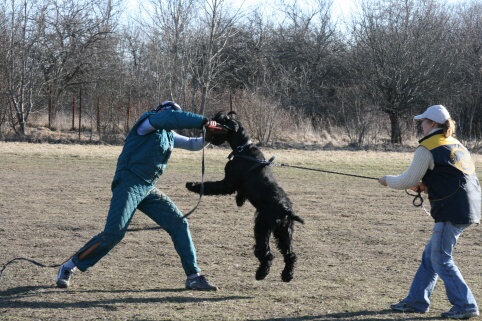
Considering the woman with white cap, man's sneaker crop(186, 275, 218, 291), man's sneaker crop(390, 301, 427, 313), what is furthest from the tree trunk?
the woman with white cap

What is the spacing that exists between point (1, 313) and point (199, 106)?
2313cm

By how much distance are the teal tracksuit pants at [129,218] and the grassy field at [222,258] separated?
0.32 m

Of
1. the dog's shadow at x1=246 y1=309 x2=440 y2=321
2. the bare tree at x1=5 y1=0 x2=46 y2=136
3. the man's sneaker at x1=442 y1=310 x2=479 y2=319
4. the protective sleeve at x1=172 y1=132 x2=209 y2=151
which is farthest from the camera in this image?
the bare tree at x1=5 y1=0 x2=46 y2=136

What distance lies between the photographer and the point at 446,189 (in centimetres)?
529

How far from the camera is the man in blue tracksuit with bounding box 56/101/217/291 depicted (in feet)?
19.5

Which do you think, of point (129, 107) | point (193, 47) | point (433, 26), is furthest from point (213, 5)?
point (433, 26)

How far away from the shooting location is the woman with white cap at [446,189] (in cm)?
527

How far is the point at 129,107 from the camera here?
27.3 m

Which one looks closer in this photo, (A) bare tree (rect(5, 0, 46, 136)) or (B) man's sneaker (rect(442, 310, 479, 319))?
(B) man's sneaker (rect(442, 310, 479, 319))

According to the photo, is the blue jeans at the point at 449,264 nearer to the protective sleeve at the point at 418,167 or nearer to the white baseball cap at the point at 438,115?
the protective sleeve at the point at 418,167

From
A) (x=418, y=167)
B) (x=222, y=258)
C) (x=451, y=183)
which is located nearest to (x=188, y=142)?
(x=222, y=258)

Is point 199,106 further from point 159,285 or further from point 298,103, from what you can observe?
point 159,285

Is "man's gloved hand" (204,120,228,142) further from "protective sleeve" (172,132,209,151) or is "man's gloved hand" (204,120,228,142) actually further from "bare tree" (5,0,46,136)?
"bare tree" (5,0,46,136)

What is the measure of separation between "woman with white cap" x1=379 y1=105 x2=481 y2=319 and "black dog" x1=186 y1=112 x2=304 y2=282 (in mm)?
1260
